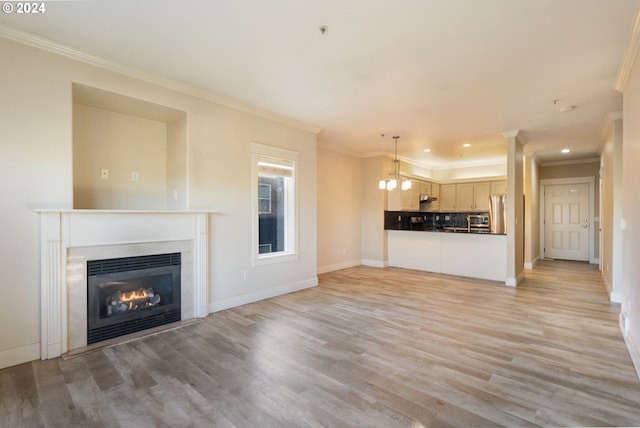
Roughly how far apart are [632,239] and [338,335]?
9.93ft

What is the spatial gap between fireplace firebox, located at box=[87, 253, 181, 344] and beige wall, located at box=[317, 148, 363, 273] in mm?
3499

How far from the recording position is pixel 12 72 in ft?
8.47

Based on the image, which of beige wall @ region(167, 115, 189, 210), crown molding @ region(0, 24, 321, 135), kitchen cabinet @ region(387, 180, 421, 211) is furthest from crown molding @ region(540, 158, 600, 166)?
beige wall @ region(167, 115, 189, 210)

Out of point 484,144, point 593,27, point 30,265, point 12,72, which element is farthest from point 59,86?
point 484,144

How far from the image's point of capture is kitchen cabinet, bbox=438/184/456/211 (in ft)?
30.6

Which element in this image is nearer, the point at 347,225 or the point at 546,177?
the point at 347,225

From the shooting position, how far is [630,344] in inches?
111

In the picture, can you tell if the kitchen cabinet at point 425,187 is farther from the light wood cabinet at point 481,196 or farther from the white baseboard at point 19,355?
the white baseboard at point 19,355

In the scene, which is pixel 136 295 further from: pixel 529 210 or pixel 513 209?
pixel 529 210

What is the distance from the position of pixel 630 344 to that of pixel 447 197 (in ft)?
22.9

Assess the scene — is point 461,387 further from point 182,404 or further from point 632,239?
point 632,239

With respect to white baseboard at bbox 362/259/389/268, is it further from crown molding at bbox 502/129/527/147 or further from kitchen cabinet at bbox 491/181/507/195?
kitchen cabinet at bbox 491/181/507/195

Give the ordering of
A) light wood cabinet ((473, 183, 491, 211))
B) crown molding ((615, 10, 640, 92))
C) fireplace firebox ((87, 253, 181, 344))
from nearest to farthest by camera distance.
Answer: crown molding ((615, 10, 640, 92))
fireplace firebox ((87, 253, 181, 344))
light wood cabinet ((473, 183, 491, 211))

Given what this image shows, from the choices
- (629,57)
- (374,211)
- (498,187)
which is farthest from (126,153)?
(498,187)
